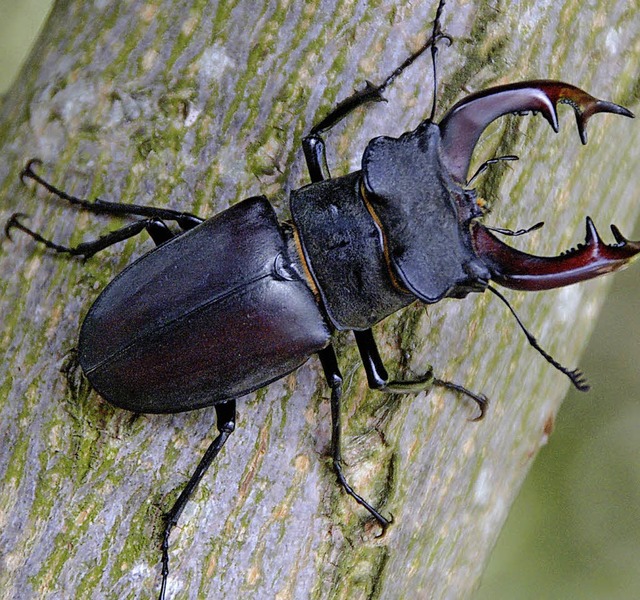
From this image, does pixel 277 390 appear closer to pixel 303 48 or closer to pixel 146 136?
pixel 146 136

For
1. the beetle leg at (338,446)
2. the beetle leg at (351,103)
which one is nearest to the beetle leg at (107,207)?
the beetle leg at (351,103)

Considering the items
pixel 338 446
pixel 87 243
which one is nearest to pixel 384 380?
pixel 338 446

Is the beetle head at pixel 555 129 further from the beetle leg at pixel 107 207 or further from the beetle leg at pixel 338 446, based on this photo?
the beetle leg at pixel 107 207

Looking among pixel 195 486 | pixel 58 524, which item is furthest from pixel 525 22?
pixel 58 524

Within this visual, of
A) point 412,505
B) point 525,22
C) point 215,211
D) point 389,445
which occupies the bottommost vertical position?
point 412,505

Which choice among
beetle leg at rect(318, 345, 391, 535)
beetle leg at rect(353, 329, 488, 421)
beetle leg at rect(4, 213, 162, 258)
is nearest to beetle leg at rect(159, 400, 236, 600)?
beetle leg at rect(318, 345, 391, 535)
